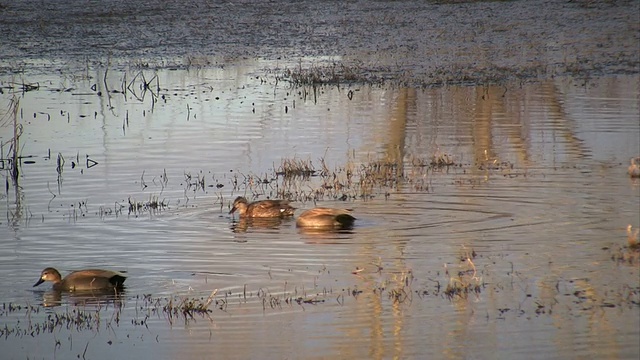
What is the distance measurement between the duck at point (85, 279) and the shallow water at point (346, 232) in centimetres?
13

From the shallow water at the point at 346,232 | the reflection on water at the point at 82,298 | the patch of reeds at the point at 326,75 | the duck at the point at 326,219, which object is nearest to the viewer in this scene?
the shallow water at the point at 346,232

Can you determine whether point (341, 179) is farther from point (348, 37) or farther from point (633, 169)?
point (348, 37)

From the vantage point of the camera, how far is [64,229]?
41.0 ft

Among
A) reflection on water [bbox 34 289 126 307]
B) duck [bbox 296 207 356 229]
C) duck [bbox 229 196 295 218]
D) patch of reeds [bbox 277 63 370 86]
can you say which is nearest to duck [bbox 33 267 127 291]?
reflection on water [bbox 34 289 126 307]

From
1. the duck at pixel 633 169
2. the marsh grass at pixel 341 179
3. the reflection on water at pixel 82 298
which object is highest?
the duck at pixel 633 169

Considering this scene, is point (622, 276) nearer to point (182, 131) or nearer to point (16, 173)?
point (16, 173)

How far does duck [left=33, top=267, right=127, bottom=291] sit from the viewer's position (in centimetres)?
966

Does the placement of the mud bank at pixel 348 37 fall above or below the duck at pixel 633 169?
above

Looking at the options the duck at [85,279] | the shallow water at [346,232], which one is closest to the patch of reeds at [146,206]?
the shallow water at [346,232]

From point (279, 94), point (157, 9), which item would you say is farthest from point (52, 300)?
point (157, 9)

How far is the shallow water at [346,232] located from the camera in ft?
26.9

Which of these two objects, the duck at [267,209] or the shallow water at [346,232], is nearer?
the shallow water at [346,232]

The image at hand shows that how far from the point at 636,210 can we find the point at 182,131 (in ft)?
30.4

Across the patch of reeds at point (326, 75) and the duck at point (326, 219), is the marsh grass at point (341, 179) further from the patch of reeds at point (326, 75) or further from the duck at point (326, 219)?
the patch of reeds at point (326, 75)
